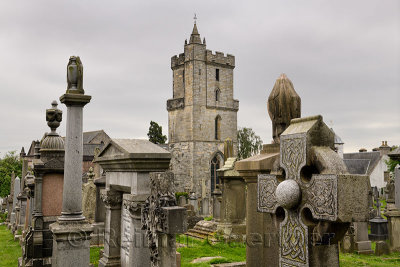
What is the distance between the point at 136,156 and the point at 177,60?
35.3 meters

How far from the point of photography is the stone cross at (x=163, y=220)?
3.62m

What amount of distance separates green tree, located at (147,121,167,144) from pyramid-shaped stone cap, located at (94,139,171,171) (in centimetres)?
4384

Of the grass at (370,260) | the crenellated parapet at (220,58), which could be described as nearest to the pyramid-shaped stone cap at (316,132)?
the grass at (370,260)

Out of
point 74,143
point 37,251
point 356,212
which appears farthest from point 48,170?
point 356,212

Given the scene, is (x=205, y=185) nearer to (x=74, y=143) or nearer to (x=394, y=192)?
(x=394, y=192)

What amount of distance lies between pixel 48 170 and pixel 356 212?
6.40 metres

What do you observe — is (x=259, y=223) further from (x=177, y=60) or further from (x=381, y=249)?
(x=177, y=60)

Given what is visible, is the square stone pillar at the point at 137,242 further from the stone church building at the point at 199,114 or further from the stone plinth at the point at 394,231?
the stone church building at the point at 199,114

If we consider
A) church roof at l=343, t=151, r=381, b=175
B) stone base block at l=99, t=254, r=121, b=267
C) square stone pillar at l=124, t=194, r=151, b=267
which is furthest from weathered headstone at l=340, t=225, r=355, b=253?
church roof at l=343, t=151, r=381, b=175

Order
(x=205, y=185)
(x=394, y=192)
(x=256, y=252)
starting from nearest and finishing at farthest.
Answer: (x=256, y=252) < (x=394, y=192) < (x=205, y=185)

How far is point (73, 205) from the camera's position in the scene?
503 cm

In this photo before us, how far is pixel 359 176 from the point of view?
2.33m

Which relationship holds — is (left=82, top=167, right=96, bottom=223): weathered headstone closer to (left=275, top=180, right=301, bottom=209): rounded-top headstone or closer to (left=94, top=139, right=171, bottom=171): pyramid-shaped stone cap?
(left=94, top=139, right=171, bottom=171): pyramid-shaped stone cap

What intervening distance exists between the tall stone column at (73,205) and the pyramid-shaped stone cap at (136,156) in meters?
0.58
